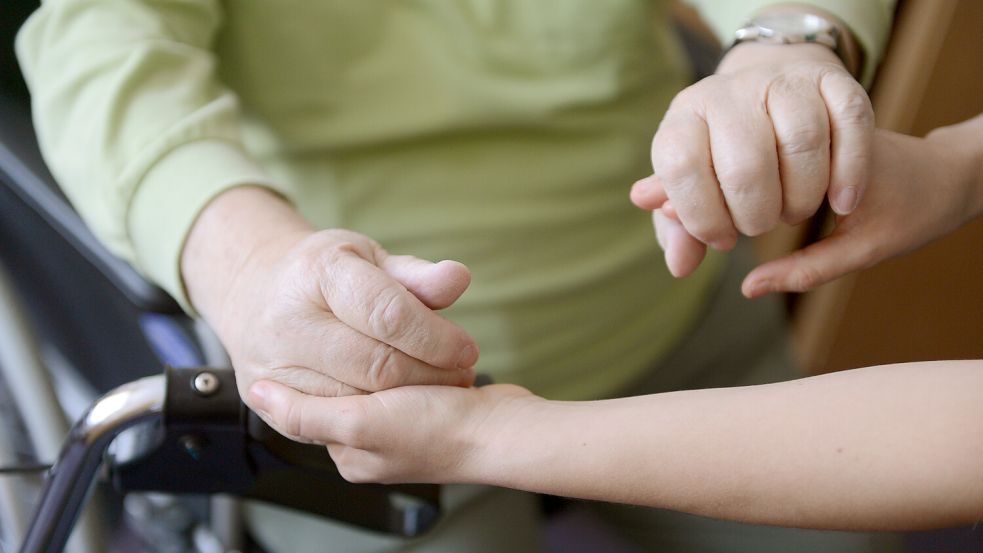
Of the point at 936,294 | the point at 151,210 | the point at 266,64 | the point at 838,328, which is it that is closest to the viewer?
the point at 151,210

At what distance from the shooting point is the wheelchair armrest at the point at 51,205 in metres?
0.57

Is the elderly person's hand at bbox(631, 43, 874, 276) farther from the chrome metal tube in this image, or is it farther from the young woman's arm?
the chrome metal tube

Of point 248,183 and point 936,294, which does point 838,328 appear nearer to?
point 936,294

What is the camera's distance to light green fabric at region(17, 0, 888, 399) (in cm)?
63

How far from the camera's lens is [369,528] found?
61 cm

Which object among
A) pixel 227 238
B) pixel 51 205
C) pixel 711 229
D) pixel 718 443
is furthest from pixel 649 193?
pixel 51 205

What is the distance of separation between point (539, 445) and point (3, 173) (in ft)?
1.44

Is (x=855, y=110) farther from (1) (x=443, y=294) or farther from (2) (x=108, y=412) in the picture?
(2) (x=108, y=412)

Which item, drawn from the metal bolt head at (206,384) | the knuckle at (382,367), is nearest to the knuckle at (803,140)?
the knuckle at (382,367)

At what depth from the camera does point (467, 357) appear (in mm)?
520

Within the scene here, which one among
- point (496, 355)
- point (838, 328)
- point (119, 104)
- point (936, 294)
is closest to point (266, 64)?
point (119, 104)

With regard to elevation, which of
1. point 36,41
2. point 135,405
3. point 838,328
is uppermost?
point 36,41

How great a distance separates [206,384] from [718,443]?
29 centimetres

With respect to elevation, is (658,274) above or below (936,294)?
above
